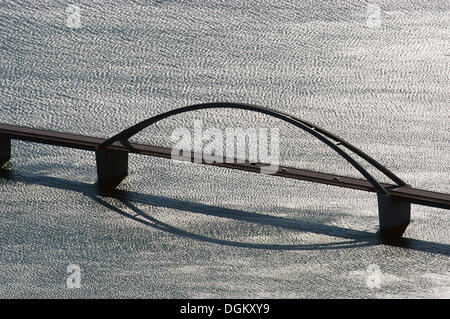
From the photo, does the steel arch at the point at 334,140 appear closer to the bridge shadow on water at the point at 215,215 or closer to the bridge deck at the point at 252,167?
the bridge deck at the point at 252,167

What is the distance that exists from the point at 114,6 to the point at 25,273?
2739 centimetres

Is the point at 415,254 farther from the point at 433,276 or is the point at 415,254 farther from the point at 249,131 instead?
the point at 249,131

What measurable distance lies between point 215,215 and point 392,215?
4.22m

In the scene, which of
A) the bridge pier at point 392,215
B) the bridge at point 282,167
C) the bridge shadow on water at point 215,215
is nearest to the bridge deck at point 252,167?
the bridge at point 282,167

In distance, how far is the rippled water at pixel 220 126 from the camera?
2598 cm

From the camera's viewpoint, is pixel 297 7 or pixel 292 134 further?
pixel 297 7

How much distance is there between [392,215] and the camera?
27.4 meters

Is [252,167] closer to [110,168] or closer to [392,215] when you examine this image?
[392,215]

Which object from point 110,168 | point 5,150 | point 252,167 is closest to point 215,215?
point 252,167

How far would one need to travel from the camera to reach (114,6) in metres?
52.0

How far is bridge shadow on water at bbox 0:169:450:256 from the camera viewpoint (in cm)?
2709

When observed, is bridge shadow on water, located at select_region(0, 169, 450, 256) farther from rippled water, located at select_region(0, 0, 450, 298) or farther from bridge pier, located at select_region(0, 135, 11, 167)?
bridge pier, located at select_region(0, 135, 11, 167)
